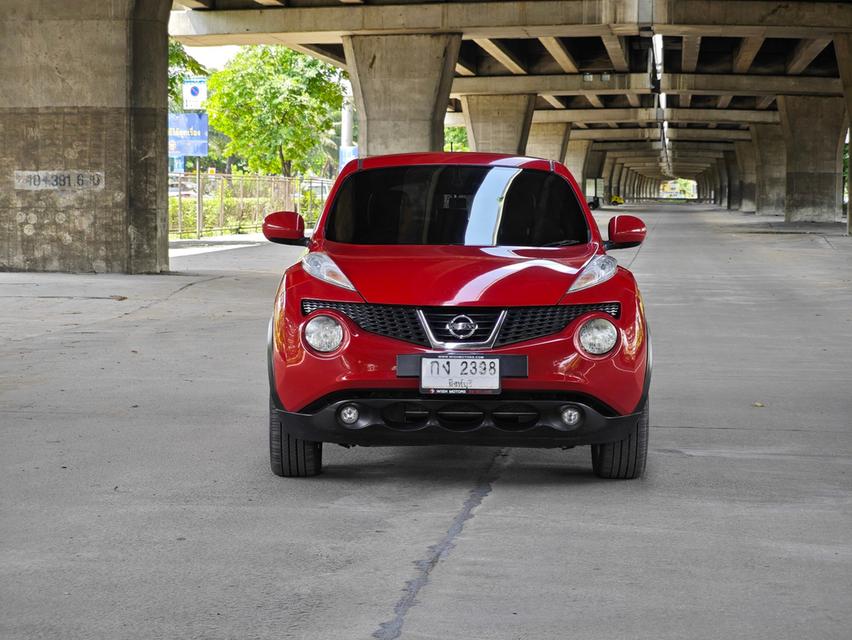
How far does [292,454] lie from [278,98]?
51.5 metres

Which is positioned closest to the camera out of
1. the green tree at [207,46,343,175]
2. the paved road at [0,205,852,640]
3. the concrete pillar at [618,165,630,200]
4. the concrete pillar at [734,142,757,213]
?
the paved road at [0,205,852,640]

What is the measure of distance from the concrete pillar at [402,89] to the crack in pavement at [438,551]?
99.4 ft

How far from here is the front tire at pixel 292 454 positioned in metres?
6.81

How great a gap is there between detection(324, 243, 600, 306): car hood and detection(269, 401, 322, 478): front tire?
0.79 metres

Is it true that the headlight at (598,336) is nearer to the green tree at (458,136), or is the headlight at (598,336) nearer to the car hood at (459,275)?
the car hood at (459,275)

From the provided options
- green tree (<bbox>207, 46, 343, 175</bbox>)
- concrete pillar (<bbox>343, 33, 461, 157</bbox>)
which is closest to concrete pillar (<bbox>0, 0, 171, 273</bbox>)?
concrete pillar (<bbox>343, 33, 461, 157</bbox>)

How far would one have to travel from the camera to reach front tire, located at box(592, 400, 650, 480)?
22.2 ft

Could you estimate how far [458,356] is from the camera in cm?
634

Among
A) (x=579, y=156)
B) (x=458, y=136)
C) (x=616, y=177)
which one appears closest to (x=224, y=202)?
(x=579, y=156)

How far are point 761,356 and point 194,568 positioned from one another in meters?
8.28

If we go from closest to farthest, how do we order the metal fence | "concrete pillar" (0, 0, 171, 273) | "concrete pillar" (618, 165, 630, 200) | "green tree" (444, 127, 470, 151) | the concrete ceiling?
"concrete pillar" (0, 0, 171, 273), the concrete ceiling, the metal fence, "green tree" (444, 127, 470, 151), "concrete pillar" (618, 165, 630, 200)

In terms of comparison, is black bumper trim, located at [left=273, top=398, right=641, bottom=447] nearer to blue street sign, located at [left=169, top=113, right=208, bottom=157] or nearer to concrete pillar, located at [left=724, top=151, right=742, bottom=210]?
blue street sign, located at [left=169, top=113, right=208, bottom=157]

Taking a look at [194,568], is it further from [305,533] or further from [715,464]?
[715,464]

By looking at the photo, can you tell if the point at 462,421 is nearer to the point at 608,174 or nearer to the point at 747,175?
the point at 747,175
